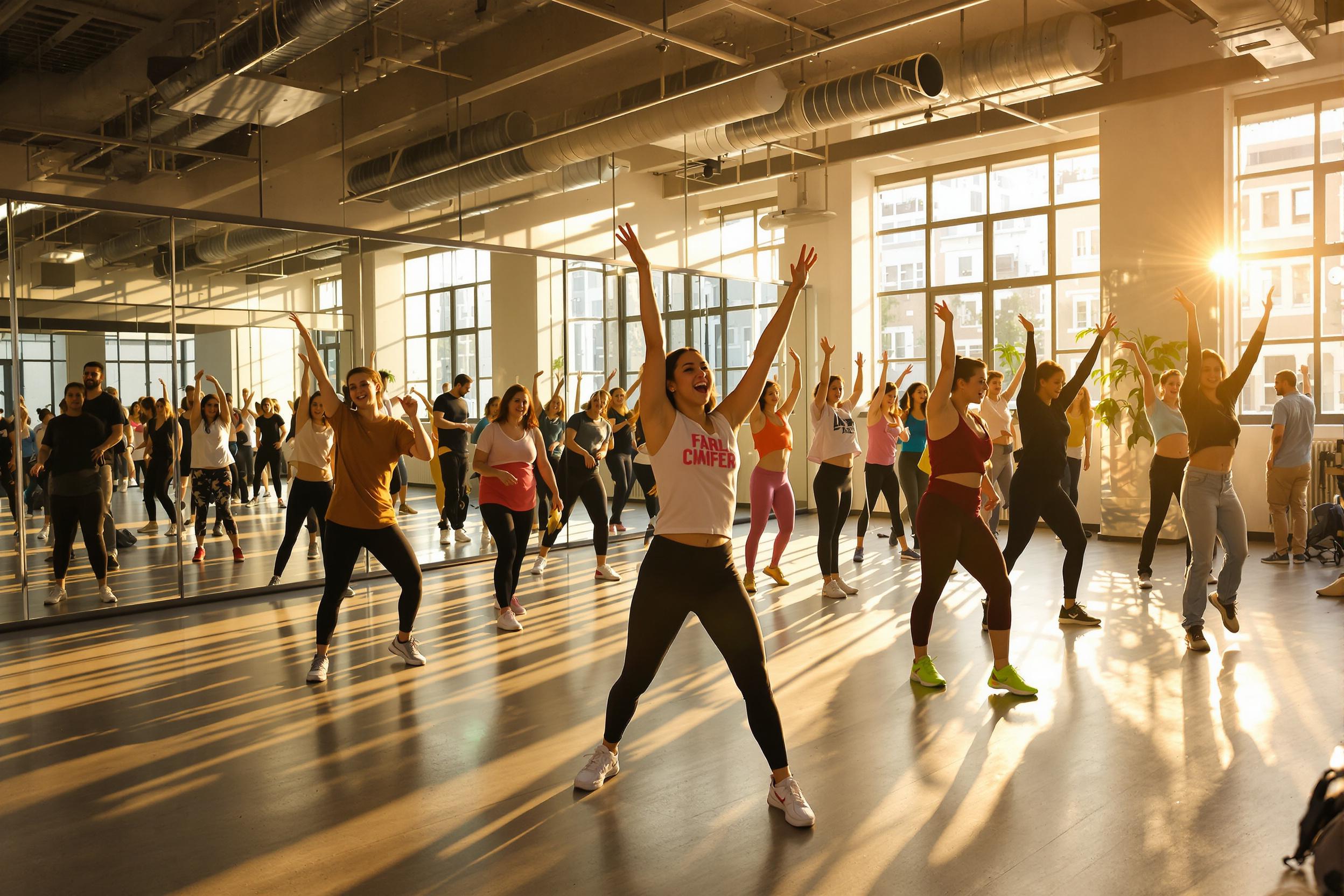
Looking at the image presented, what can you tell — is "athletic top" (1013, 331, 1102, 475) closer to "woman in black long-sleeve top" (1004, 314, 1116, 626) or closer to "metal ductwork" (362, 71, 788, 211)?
"woman in black long-sleeve top" (1004, 314, 1116, 626)

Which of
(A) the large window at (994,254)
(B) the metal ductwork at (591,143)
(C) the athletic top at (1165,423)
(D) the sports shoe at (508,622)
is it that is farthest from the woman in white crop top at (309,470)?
(A) the large window at (994,254)

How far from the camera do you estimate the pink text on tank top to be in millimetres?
3141

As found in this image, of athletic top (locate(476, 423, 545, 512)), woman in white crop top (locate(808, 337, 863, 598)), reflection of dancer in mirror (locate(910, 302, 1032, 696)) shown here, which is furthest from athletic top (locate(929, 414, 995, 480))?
athletic top (locate(476, 423, 545, 512))

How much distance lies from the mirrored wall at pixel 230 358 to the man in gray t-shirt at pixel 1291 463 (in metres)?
5.73

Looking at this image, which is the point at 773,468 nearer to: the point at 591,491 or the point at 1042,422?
the point at 591,491

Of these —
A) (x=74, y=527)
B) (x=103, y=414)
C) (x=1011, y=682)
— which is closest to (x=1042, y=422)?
(x=1011, y=682)

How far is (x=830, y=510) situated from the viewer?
7.09 m

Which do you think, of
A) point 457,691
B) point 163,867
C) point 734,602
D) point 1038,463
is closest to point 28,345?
point 457,691

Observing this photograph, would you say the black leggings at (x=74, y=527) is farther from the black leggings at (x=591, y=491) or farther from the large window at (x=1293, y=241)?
the large window at (x=1293, y=241)

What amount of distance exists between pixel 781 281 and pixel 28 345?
8.70 metres

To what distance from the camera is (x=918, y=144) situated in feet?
35.9

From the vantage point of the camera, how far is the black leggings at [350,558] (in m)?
4.90

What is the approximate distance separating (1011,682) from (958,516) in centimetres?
78

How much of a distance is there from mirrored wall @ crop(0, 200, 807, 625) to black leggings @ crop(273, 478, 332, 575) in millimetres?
283
